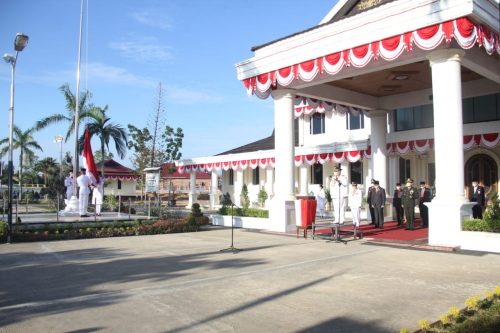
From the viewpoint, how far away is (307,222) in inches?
486

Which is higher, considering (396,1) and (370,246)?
(396,1)

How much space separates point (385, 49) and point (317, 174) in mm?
16444

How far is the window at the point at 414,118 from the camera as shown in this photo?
19109mm

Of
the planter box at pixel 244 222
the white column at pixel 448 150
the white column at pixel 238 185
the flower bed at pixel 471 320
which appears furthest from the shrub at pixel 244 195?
the flower bed at pixel 471 320

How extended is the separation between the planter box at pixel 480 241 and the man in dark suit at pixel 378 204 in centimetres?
471

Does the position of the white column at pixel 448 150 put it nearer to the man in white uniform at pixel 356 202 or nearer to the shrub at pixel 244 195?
the man in white uniform at pixel 356 202

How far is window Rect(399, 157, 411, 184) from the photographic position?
73.8 ft

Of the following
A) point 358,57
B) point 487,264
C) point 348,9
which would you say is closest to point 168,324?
point 487,264

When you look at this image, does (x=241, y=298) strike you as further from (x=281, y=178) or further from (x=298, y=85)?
(x=298, y=85)

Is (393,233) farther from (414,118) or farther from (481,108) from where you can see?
(414,118)

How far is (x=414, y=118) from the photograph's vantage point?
19688 millimetres

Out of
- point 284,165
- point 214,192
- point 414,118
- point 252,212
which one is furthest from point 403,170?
point 214,192

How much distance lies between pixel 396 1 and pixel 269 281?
7989 mm

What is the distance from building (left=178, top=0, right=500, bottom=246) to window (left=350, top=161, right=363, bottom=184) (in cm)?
6
